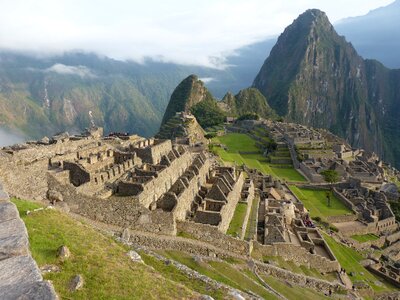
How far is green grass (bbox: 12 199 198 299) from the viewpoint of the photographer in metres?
8.61

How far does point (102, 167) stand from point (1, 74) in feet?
446

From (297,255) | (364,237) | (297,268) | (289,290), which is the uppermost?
(289,290)

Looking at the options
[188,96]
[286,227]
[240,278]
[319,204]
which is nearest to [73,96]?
[188,96]

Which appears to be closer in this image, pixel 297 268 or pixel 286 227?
pixel 297 268

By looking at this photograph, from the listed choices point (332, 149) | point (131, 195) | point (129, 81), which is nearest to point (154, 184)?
point (131, 195)

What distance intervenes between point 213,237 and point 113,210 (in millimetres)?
6622

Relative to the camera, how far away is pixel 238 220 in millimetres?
29000

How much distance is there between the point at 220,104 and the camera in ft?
559

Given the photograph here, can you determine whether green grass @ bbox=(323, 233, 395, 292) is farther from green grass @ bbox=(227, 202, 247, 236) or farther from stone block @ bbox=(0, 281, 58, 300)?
stone block @ bbox=(0, 281, 58, 300)

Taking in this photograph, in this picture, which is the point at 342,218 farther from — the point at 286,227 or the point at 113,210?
the point at 113,210

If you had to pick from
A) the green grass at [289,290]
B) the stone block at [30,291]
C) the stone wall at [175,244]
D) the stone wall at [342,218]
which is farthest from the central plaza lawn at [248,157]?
the stone block at [30,291]

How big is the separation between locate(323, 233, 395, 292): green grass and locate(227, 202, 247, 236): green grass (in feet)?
34.6

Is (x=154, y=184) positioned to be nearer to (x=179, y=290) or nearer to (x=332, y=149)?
(x=179, y=290)

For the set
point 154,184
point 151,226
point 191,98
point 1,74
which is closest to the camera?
point 151,226
